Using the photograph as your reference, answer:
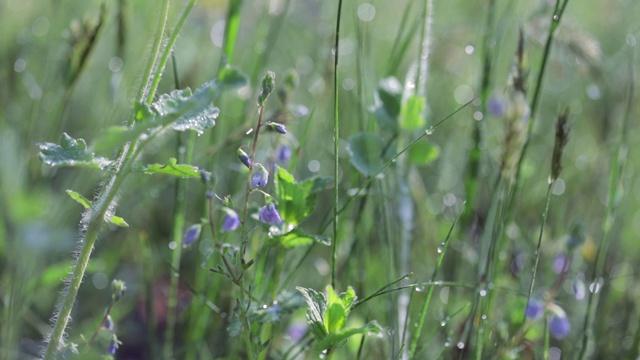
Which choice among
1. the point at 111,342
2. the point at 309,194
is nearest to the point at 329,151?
the point at 309,194

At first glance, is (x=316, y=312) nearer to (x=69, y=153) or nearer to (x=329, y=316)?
(x=329, y=316)

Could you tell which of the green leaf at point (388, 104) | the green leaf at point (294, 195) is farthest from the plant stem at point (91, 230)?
the green leaf at point (388, 104)

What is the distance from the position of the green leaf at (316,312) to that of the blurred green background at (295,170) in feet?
0.87

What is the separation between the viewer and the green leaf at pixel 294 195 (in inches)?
58.0

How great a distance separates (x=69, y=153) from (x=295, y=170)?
1.33 m

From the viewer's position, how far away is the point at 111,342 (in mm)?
1452

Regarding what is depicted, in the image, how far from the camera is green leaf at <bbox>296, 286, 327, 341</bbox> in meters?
1.31

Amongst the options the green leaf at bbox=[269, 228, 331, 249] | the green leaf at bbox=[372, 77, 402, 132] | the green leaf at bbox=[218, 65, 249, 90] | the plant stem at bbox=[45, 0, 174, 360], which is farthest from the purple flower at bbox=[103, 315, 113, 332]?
the green leaf at bbox=[372, 77, 402, 132]

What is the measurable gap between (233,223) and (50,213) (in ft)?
2.66

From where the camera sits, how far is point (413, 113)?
1.96 m

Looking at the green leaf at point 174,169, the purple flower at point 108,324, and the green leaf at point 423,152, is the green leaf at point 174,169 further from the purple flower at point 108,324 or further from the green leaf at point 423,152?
the green leaf at point 423,152

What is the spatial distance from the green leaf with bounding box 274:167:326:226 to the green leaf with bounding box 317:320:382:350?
0.26m

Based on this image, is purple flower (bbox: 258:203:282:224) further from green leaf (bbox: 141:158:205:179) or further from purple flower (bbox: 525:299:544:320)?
purple flower (bbox: 525:299:544:320)

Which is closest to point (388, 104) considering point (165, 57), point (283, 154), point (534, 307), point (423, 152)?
point (423, 152)
